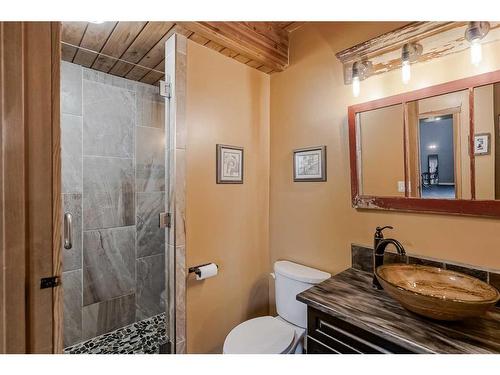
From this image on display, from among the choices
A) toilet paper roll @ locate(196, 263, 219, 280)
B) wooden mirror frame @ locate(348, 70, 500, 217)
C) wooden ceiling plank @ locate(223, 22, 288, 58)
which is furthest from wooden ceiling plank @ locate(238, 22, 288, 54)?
toilet paper roll @ locate(196, 263, 219, 280)

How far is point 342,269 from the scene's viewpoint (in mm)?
1574

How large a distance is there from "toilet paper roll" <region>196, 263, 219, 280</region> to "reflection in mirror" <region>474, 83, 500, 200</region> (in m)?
1.51

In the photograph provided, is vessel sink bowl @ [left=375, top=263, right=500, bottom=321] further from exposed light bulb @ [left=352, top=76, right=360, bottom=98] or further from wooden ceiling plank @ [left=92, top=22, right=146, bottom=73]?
wooden ceiling plank @ [left=92, top=22, right=146, bottom=73]

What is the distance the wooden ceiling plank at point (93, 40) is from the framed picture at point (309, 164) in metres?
1.50

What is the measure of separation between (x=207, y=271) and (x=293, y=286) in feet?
1.94

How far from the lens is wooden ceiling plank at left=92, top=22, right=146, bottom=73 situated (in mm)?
1451

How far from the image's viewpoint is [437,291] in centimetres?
107

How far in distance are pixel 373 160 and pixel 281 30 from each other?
1.27 m

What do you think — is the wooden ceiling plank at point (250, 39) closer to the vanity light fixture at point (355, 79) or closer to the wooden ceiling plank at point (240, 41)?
the wooden ceiling plank at point (240, 41)

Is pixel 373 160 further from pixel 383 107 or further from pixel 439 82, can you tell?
Result: pixel 439 82

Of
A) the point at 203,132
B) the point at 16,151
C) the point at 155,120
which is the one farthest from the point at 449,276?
the point at 155,120

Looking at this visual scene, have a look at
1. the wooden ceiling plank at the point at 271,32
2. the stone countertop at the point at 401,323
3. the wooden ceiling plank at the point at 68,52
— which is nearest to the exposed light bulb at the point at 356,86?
the wooden ceiling plank at the point at 271,32

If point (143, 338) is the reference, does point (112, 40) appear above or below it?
above

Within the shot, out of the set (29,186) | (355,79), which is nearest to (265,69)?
(355,79)
